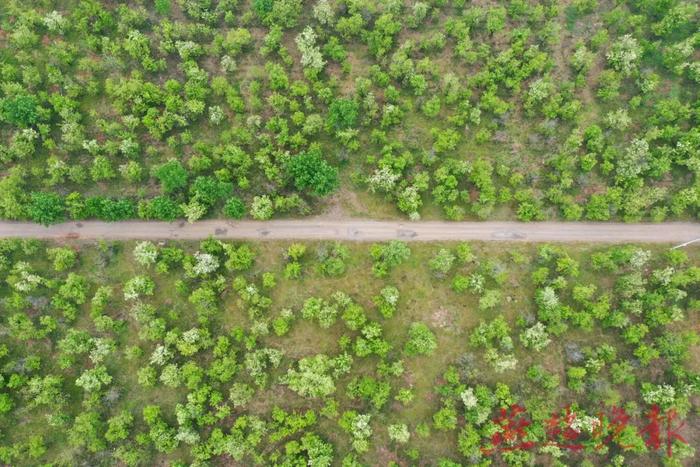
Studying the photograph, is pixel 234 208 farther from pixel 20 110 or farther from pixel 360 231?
pixel 20 110

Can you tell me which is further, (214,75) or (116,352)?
(214,75)

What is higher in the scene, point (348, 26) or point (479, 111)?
point (348, 26)

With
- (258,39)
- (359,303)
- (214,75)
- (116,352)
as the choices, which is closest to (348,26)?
(258,39)

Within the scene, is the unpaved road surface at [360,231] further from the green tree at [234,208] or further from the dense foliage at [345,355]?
the green tree at [234,208]

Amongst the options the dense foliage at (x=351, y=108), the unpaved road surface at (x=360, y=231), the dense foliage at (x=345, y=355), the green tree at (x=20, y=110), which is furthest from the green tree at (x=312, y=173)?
the green tree at (x=20, y=110)

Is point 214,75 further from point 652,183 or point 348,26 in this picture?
point 652,183

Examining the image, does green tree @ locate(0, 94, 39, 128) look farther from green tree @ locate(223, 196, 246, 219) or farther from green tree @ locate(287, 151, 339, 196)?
green tree @ locate(287, 151, 339, 196)

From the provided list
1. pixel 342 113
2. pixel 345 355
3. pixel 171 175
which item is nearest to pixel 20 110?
pixel 171 175
